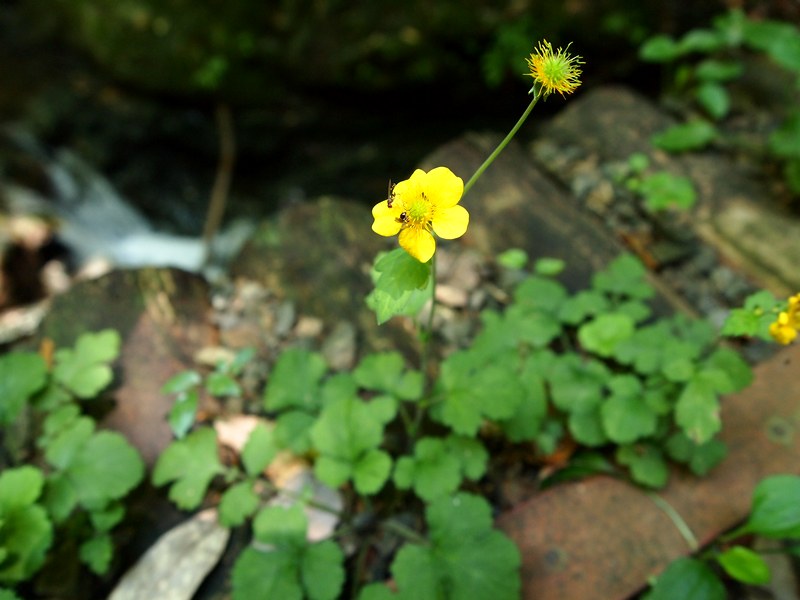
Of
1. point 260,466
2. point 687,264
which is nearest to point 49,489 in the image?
point 260,466

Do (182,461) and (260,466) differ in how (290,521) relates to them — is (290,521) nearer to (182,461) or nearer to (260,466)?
→ (260,466)

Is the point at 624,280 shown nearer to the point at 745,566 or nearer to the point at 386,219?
the point at 745,566

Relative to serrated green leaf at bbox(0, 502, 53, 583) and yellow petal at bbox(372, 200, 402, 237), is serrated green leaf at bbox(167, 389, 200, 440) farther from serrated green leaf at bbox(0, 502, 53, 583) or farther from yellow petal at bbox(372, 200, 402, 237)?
yellow petal at bbox(372, 200, 402, 237)

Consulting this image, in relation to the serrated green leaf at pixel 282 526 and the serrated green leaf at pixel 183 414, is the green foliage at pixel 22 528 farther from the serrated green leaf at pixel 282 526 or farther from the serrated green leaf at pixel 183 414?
the serrated green leaf at pixel 282 526

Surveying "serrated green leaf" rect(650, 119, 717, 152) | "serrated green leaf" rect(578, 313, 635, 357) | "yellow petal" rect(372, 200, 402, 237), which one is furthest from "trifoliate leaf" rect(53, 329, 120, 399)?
"serrated green leaf" rect(650, 119, 717, 152)

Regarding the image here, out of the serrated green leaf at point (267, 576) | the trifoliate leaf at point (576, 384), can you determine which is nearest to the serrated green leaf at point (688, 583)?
the trifoliate leaf at point (576, 384)

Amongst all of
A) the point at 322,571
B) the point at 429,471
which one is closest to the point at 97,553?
the point at 322,571
